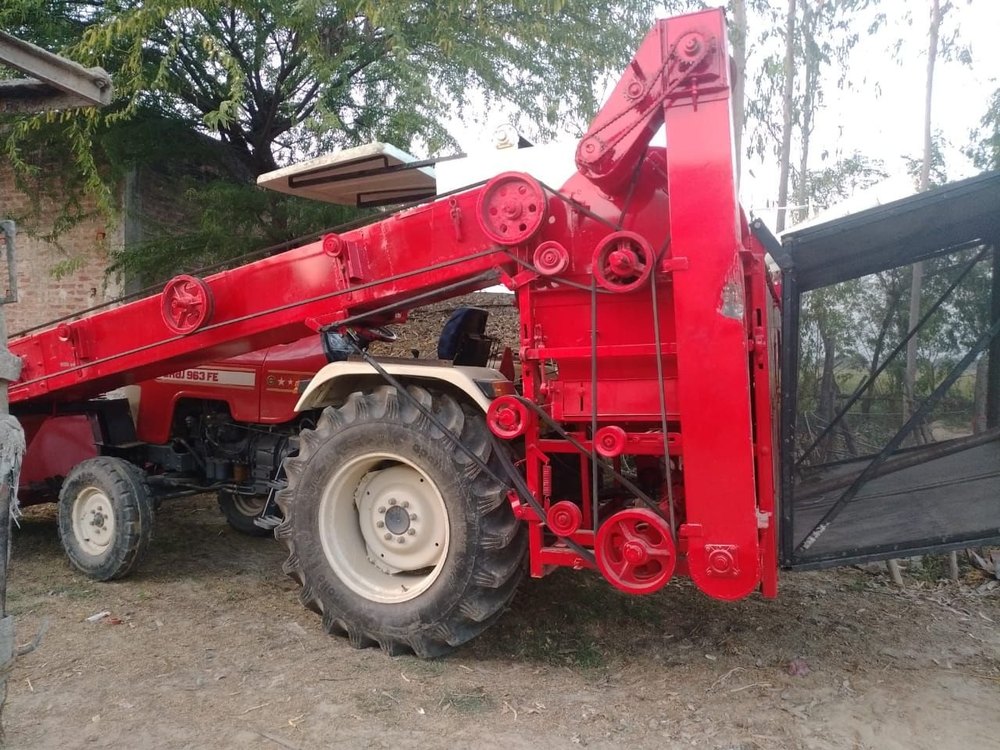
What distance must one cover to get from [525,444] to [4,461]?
205 cm

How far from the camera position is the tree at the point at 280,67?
7.22 meters

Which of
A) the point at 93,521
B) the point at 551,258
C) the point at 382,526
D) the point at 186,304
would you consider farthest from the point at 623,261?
the point at 93,521

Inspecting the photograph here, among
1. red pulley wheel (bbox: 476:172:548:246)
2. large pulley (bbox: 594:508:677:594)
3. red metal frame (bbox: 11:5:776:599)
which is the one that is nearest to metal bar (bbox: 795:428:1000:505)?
red metal frame (bbox: 11:5:776:599)

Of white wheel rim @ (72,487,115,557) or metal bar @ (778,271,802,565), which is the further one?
white wheel rim @ (72,487,115,557)

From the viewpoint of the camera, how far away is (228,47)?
845 cm

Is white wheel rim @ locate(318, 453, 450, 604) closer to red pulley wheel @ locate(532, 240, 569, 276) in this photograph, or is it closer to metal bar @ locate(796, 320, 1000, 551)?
red pulley wheel @ locate(532, 240, 569, 276)

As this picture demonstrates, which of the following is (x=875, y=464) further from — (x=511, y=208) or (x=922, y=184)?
(x=922, y=184)

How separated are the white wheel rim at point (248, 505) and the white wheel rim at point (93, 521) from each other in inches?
48.2

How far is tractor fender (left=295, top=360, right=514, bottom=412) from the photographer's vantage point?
12.2 ft

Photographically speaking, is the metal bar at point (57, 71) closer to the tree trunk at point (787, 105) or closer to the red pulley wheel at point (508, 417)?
the red pulley wheel at point (508, 417)

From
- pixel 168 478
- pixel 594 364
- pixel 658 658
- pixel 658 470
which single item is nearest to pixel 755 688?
pixel 658 658

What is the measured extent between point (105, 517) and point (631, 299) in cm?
360

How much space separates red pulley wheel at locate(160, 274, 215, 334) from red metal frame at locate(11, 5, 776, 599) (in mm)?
32

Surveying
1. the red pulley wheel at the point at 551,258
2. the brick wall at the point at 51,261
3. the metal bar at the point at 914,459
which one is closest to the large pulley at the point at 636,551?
the red pulley wheel at the point at 551,258
